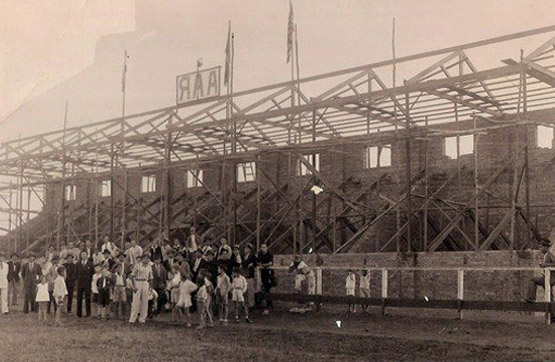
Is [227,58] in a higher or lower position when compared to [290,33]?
lower

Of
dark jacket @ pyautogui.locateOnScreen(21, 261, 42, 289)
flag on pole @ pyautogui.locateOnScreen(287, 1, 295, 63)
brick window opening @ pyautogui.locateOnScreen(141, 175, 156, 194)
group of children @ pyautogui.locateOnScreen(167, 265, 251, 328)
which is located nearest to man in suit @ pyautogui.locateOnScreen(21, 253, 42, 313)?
dark jacket @ pyautogui.locateOnScreen(21, 261, 42, 289)

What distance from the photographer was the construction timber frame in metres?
18.8

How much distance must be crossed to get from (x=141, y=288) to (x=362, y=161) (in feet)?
44.4

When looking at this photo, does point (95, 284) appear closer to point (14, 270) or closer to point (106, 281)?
point (106, 281)

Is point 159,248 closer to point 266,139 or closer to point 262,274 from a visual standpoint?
point 262,274

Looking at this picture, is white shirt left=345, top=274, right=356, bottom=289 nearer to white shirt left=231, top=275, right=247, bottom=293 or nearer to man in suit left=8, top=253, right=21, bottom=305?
white shirt left=231, top=275, right=247, bottom=293

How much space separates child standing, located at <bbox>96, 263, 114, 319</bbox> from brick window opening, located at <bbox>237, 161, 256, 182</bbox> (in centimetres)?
1462

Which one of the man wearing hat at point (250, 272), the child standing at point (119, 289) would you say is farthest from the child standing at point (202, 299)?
the child standing at point (119, 289)

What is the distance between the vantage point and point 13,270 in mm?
22125

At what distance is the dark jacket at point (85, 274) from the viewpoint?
18.6m

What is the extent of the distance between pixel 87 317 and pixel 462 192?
501 inches

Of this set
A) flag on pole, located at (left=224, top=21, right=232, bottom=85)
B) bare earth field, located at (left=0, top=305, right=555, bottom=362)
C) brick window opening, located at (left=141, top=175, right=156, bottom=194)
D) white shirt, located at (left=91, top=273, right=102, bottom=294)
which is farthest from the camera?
brick window opening, located at (left=141, top=175, right=156, bottom=194)

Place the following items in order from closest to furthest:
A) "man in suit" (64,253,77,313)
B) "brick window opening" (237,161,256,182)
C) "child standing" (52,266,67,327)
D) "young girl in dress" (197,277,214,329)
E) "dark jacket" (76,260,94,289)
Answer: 1. "young girl in dress" (197,277,214,329)
2. "child standing" (52,266,67,327)
3. "dark jacket" (76,260,94,289)
4. "man in suit" (64,253,77,313)
5. "brick window opening" (237,161,256,182)

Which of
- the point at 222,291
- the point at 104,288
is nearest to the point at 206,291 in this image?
the point at 222,291
